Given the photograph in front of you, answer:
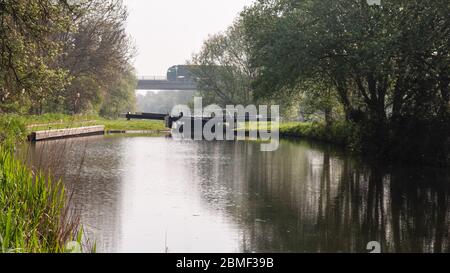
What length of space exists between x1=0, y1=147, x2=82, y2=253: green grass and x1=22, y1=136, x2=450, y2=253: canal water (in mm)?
603

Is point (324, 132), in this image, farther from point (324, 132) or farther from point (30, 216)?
point (30, 216)

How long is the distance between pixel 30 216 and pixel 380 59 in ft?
58.6

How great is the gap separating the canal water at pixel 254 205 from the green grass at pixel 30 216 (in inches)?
23.7

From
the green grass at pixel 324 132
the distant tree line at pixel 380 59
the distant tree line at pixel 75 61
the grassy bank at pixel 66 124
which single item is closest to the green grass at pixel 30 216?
the distant tree line at pixel 75 61

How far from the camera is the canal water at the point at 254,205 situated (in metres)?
11.3

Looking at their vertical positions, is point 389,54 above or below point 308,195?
above

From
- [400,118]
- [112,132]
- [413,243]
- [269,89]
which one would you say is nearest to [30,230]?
[413,243]

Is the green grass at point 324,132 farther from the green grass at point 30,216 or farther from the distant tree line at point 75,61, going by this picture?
the green grass at point 30,216

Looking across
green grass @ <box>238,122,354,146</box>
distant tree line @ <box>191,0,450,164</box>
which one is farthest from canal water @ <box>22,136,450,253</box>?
green grass @ <box>238,122,354,146</box>

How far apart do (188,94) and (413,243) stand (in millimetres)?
172932

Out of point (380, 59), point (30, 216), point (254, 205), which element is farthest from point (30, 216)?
point (380, 59)

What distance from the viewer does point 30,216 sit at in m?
10.2
